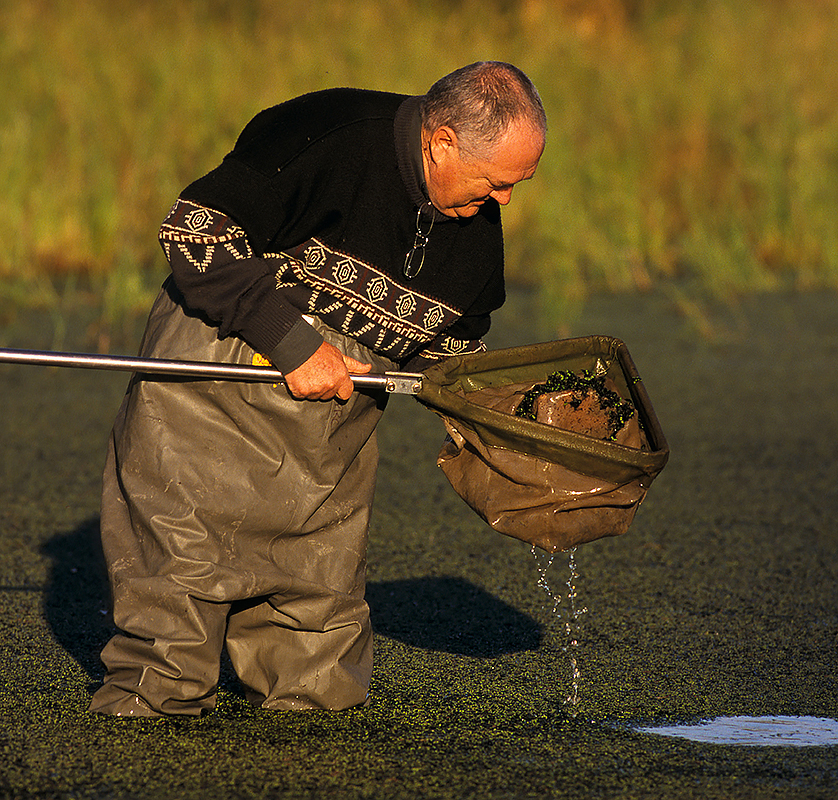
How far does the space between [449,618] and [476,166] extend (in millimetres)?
1304

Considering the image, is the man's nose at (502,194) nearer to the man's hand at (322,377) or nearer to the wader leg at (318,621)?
the man's hand at (322,377)

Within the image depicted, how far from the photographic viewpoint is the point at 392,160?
240cm

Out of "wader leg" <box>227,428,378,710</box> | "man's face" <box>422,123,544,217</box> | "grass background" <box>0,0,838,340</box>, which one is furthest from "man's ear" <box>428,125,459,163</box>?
"grass background" <box>0,0,838,340</box>

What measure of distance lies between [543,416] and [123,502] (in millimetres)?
786

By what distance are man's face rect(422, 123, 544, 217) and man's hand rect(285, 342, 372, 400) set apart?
327 millimetres

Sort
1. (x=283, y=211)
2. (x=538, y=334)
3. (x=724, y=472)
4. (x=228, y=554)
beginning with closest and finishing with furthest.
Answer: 1. (x=283, y=211)
2. (x=228, y=554)
3. (x=724, y=472)
4. (x=538, y=334)

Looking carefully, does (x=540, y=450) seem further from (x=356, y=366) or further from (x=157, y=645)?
(x=157, y=645)

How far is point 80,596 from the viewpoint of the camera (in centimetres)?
336

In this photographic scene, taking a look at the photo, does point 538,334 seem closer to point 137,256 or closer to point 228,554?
point 137,256

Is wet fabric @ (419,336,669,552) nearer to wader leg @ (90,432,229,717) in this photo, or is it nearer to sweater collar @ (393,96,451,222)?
sweater collar @ (393,96,451,222)

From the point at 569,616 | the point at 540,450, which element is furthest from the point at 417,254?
the point at 569,616

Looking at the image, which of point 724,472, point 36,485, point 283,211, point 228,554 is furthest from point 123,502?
point 724,472

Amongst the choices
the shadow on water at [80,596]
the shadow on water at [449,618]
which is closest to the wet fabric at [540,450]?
the shadow on water at [449,618]

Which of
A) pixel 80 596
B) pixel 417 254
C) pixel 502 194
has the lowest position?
pixel 80 596
